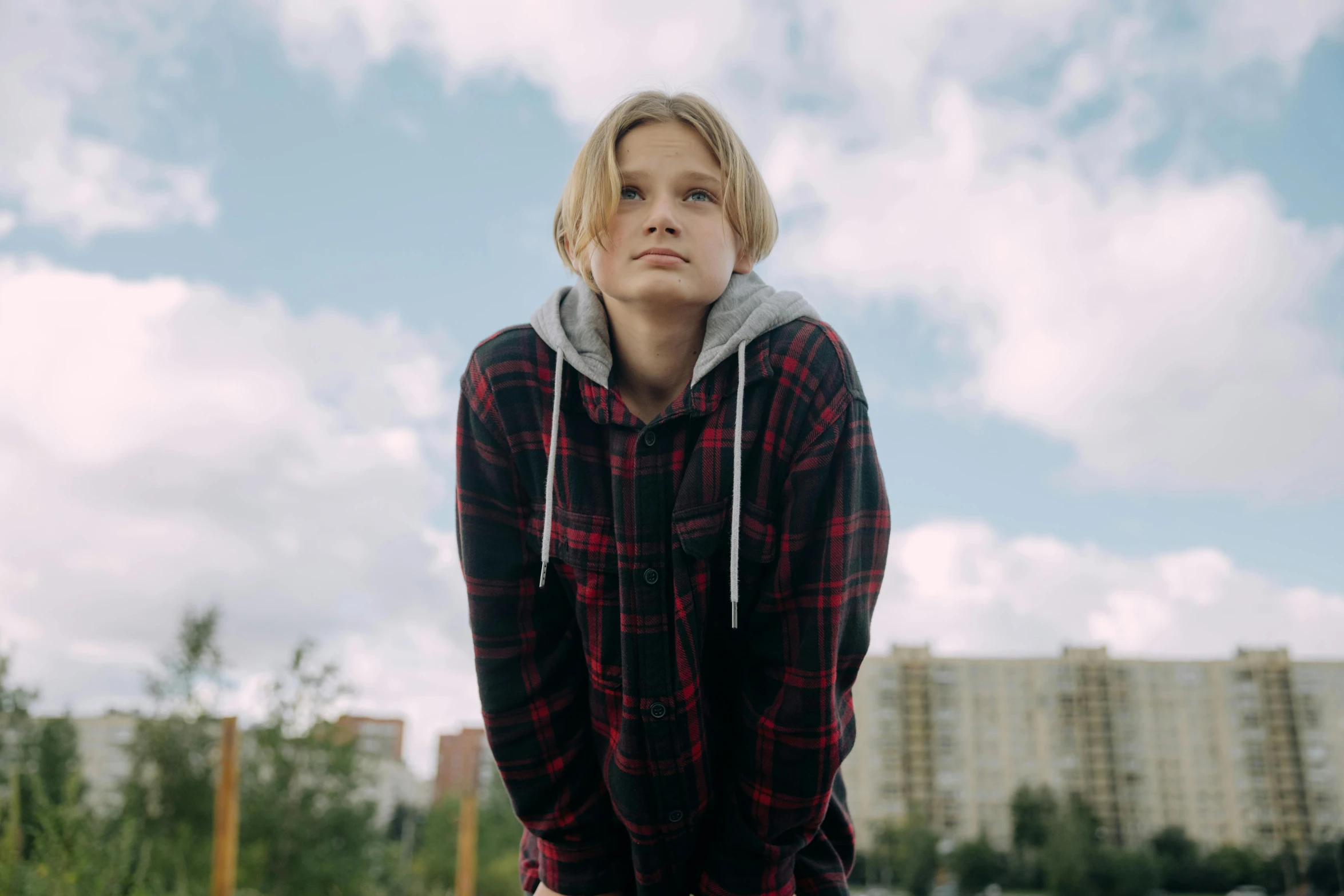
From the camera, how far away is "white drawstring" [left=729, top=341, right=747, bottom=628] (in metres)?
A: 1.84

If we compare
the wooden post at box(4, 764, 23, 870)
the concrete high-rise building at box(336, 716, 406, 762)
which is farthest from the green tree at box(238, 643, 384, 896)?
the concrete high-rise building at box(336, 716, 406, 762)

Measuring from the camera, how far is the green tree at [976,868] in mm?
54312

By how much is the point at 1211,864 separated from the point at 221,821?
61312mm

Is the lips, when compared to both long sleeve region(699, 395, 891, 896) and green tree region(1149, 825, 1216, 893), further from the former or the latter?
green tree region(1149, 825, 1216, 893)

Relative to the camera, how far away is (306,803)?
20.5 meters

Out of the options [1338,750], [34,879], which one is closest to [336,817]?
[34,879]

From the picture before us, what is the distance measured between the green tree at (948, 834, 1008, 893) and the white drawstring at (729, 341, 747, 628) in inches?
2333

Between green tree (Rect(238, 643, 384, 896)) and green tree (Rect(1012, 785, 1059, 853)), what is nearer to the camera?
green tree (Rect(238, 643, 384, 896))

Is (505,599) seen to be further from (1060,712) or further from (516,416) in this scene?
(1060,712)

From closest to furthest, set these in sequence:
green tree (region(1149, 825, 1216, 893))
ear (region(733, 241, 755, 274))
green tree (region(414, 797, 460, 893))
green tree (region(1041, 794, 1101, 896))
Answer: ear (region(733, 241, 755, 274))
green tree (region(414, 797, 460, 893))
green tree (region(1041, 794, 1101, 896))
green tree (region(1149, 825, 1216, 893))

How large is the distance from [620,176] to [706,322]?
336mm

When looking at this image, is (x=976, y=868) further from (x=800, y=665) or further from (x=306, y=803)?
(x=800, y=665)

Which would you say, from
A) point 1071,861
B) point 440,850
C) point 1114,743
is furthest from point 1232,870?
point 440,850

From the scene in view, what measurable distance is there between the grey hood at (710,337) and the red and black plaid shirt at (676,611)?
3 cm
